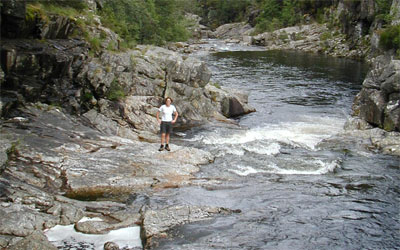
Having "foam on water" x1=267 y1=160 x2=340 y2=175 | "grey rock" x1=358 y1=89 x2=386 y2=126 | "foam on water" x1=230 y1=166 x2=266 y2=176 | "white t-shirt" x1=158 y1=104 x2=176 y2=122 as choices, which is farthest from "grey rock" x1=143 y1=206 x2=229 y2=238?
"grey rock" x1=358 y1=89 x2=386 y2=126

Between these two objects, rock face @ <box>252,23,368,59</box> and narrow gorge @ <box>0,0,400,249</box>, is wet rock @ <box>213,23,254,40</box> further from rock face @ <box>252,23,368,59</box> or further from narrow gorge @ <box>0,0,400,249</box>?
narrow gorge @ <box>0,0,400,249</box>

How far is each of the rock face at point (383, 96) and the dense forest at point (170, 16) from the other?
41.4 ft

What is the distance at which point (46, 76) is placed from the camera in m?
17.5

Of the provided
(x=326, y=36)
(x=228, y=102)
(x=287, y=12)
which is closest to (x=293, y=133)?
(x=228, y=102)

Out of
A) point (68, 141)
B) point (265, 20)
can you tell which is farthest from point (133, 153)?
point (265, 20)

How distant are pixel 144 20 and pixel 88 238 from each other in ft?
93.5

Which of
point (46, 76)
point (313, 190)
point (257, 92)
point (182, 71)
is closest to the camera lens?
point (313, 190)

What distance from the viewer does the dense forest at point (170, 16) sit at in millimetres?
27266

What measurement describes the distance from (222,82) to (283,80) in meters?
6.22

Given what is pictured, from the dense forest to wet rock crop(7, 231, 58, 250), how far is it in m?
12.0

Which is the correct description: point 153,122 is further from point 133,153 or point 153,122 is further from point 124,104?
point 133,153

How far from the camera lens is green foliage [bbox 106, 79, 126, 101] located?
2081cm

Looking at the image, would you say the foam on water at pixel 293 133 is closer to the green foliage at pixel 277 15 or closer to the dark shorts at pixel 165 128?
the dark shorts at pixel 165 128

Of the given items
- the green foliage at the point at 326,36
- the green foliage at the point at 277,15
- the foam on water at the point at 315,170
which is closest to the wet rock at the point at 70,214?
the foam on water at the point at 315,170
